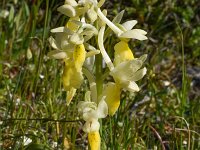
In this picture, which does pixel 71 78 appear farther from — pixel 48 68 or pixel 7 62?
pixel 7 62

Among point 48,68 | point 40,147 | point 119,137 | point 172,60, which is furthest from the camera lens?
point 172,60

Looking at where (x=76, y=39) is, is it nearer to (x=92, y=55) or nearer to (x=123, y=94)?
(x=92, y=55)

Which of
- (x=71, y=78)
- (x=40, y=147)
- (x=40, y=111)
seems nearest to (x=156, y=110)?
(x=40, y=111)

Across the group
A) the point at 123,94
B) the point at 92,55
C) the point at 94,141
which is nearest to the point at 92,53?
Result: the point at 92,55

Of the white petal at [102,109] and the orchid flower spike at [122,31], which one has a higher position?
the orchid flower spike at [122,31]

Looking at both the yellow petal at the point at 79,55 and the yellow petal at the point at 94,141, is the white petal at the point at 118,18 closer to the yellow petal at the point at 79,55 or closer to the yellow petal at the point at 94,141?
the yellow petal at the point at 79,55

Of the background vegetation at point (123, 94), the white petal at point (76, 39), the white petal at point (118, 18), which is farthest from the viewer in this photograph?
the background vegetation at point (123, 94)

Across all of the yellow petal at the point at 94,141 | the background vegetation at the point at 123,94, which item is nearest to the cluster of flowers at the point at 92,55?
the yellow petal at the point at 94,141

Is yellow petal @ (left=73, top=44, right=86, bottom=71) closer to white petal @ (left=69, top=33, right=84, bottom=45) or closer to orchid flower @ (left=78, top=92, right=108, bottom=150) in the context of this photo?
white petal @ (left=69, top=33, right=84, bottom=45)
